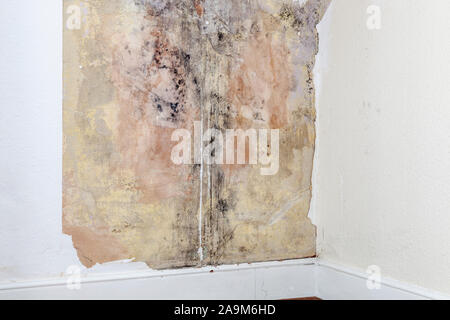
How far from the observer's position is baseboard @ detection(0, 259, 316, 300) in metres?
1.91

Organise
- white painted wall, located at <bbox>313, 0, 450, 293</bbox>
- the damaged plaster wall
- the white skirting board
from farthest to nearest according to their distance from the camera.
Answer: the damaged plaster wall, the white skirting board, white painted wall, located at <bbox>313, 0, 450, 293</bbox>

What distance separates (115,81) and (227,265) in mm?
1188

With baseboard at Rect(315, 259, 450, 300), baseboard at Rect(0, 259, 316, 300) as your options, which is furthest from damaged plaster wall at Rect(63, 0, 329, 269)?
baseboard at Rect(315, 259, 450, 300)

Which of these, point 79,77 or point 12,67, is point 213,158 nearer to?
point 79,77

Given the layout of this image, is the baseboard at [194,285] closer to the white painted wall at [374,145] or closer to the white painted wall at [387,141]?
the white painted wall at [374,145]

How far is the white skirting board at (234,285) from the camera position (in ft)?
6.23

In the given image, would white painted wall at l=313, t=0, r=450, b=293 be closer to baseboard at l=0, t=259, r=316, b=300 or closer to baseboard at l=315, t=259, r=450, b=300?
baseboard at l=315, t=259, r=450, b=300

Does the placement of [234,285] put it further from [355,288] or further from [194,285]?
[355,288]

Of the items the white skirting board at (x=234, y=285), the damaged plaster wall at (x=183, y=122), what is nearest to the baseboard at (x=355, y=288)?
the white skirting board at (x=234, y=285)

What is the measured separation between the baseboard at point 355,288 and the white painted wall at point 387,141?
41 millimetres

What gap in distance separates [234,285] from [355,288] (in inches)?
26.0

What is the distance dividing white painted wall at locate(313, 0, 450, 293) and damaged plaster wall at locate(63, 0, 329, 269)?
15cm

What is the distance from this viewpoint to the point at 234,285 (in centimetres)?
225

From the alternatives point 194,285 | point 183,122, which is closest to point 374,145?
point 183,122
